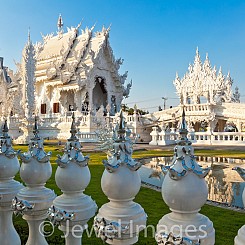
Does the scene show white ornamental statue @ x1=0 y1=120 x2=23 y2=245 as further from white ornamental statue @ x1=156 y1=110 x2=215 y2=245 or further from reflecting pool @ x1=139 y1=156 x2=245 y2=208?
reflecting pool @ x1=139 y1=156 x2=245 y2=208

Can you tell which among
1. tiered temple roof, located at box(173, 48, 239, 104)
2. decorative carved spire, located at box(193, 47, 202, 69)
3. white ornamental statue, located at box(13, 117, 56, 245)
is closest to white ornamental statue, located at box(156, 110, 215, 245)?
white ornamental statue, located at box(13, 117, 56, 245)

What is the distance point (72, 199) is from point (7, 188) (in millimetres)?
736

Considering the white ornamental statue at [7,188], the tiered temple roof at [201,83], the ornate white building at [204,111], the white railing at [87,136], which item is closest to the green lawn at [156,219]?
the white ornamental statue at [7,188]

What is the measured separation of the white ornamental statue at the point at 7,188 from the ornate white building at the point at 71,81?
71.9ft

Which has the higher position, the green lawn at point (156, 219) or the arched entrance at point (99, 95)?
the arched entrance at point (99, 95)

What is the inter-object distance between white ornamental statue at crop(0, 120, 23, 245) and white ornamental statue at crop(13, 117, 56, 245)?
18cm

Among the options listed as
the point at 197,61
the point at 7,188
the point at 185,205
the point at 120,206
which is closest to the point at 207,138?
the point at 197,61

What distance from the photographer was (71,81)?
95.6 feet

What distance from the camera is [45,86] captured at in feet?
104

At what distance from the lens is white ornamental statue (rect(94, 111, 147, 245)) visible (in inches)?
66.0

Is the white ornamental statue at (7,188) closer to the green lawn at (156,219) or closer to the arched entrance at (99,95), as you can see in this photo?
the green lawn at (156,219)

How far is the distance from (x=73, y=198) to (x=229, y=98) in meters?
31.4

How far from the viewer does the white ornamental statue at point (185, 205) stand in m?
1.44

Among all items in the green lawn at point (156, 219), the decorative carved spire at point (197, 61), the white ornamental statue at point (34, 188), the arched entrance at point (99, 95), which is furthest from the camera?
the arched entrance at point (99, 95)
